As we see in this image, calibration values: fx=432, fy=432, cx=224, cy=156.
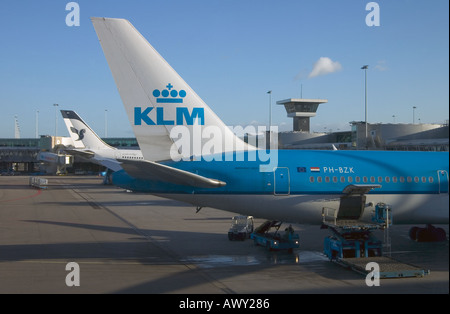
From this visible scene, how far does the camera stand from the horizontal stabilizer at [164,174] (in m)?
15.1

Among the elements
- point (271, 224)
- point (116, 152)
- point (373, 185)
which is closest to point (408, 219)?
point (373, 185)

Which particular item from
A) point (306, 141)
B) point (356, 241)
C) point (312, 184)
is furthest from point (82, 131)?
point (356, 241)

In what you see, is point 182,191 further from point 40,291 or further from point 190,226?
point 190,226

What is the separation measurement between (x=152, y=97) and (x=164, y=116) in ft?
3.00

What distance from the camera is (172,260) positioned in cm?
1916

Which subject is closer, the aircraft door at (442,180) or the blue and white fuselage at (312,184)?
the blue and white fuselage at (312,184)

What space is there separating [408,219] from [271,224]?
21.8 feet

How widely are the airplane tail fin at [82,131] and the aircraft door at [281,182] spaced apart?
50.8m

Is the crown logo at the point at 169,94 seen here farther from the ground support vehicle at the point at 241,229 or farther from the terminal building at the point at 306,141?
the terminal building at the point at 306,141

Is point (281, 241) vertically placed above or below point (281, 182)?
below

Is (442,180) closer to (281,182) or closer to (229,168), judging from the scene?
(281,182)

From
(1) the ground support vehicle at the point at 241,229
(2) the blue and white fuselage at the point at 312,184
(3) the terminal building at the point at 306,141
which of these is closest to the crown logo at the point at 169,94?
(2) the blue and white fuselage at the point at 312,184

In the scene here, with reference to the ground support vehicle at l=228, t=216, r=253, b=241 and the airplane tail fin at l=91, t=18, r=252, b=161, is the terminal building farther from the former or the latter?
the airplane tail fin at l=91, t=18, r=252, b=161

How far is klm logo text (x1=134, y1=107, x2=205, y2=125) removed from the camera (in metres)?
17.6
